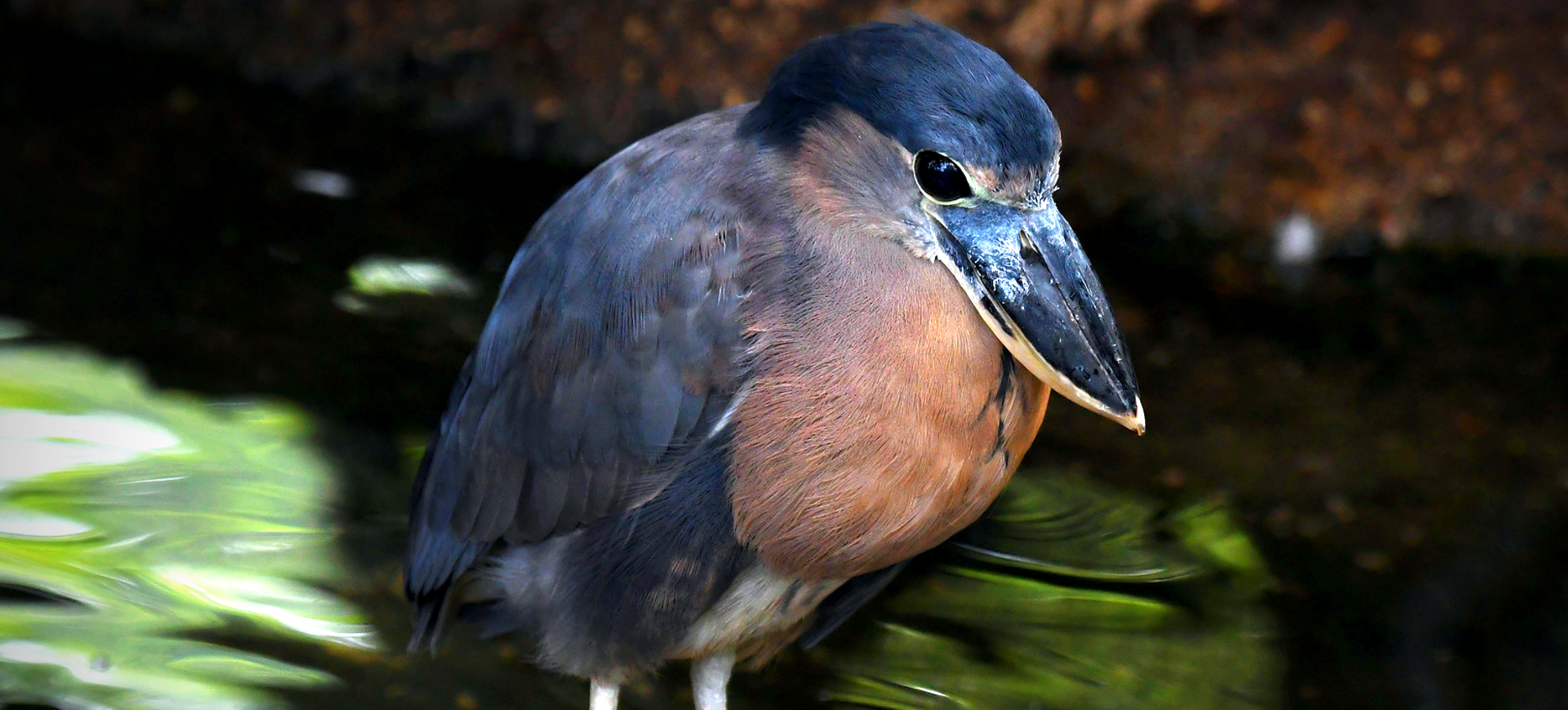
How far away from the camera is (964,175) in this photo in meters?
2.08

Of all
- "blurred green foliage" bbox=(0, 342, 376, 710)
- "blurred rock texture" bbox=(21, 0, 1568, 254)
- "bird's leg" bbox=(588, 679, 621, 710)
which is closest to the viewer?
"bird's leg" bbox=(588, 679, 621, 710)

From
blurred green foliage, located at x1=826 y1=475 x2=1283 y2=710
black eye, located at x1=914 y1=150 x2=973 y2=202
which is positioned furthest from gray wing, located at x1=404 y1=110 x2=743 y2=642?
blurred green foliage, located at x1=826 y1=475 x2=1283 y2=710

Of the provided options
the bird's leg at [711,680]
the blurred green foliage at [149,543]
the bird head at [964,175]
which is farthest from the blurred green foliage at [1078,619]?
the blurred green foliage at [149,543]

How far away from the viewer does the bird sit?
2.12 meters

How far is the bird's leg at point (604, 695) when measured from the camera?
2.65m

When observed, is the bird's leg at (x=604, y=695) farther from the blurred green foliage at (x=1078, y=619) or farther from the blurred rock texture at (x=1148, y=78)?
the blurred rock texture at (x=1148, y=78)

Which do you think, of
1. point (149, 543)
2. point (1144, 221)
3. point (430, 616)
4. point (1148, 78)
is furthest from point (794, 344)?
point (1148, 78)

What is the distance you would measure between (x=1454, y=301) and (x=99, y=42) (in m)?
4.52

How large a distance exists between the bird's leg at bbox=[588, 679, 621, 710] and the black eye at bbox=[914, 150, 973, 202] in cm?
108

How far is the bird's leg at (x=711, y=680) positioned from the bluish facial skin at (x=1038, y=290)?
3.00 ft

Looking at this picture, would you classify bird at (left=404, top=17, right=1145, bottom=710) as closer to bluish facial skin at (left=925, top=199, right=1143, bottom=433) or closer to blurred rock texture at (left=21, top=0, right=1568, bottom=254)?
bluish facial skin at (left=925, top=199, right=1143, bottom=433)

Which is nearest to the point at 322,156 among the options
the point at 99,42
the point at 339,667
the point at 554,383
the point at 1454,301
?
the point at 99,42

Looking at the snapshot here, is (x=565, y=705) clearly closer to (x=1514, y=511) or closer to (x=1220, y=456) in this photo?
(x=1220, y=456)

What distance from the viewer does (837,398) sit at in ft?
7.13
